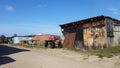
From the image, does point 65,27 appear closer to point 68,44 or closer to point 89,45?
point 68,44

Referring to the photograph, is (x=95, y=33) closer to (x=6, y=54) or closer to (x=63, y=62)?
(x=63, y=62)

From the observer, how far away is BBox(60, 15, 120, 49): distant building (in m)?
24.2

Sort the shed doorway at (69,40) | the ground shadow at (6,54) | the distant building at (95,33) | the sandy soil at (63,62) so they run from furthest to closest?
1. the shed doorway at (69,40)
2. the distant building at (95,33)
3. the ground shadow at (6,54)
4. the sandy soil at (63,62)

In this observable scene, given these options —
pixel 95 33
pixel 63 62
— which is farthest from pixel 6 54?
pixel 95 33

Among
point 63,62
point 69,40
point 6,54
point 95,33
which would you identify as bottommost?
point 63,62

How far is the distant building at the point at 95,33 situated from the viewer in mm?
24250

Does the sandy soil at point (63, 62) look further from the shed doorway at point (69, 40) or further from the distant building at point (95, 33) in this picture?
the shed doorway at point (69, 40)

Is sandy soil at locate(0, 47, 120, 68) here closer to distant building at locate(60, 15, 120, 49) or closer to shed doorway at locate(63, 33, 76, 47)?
distant building at locate(60, 15, 120, 49)

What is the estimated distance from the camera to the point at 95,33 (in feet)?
83.6

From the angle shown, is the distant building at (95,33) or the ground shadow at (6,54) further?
the distant building at (95,33)

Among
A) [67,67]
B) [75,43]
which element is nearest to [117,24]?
[75,43]

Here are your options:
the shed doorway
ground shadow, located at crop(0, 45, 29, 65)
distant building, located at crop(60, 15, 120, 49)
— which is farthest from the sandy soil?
the shed doorway

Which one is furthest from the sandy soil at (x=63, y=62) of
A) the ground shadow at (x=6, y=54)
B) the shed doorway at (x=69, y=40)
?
the shed doorway at (x=69, y=40)

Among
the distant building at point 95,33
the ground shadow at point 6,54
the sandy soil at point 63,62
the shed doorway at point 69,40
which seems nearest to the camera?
the sandy soil at point 63,62
